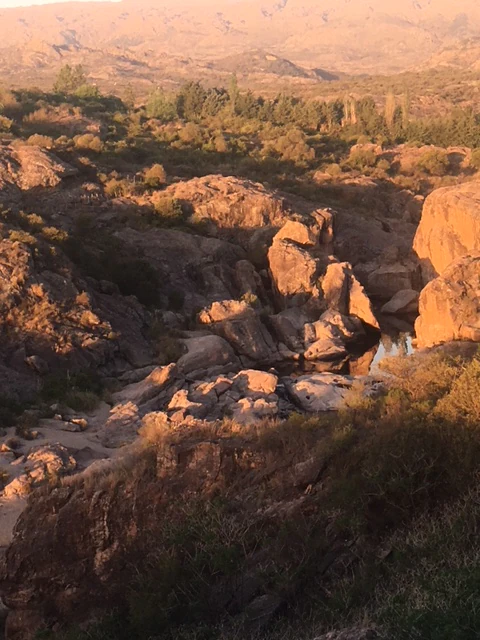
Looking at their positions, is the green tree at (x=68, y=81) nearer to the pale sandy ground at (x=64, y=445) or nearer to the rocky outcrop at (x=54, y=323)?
the rocky outcrop at (x=54, y=323)

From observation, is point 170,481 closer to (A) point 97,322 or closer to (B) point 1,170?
(A) point 97,322

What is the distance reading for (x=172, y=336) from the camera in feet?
74.3

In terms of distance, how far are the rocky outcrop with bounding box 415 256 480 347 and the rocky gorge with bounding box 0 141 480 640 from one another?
0.07 metres

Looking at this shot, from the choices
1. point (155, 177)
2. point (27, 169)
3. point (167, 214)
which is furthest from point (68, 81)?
point (167, 214)

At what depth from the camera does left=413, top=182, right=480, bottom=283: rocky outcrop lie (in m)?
28.0

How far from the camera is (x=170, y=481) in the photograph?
30.7 ft

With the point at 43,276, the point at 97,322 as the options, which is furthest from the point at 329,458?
the point at 43,276

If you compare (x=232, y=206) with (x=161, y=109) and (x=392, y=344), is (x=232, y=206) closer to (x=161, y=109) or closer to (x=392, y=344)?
(x=392, y=344)

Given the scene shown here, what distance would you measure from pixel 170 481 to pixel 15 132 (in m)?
34.6

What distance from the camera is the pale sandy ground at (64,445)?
12961 mm

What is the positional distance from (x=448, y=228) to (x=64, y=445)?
19299mm

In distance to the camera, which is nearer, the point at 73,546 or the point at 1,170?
the point at 73,546

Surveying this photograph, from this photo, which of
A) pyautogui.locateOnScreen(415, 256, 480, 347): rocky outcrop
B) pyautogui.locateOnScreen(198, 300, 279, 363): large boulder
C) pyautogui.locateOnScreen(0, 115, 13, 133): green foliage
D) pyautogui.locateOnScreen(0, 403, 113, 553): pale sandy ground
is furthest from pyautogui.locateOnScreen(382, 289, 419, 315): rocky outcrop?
pyautogui.locateOnScreen(0, 115, 13, 133): green foliage

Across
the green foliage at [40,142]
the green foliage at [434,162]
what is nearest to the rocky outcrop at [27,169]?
the green foliage at [40,142]
